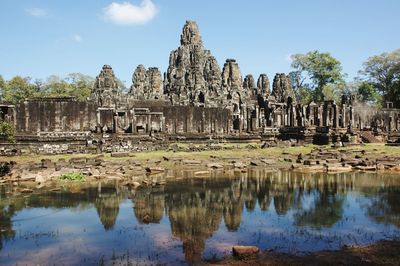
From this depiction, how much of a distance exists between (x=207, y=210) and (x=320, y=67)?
6457 centimetres

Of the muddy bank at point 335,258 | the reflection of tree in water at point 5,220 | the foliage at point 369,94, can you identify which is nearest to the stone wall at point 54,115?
the reflection of tree in water at point 5,220

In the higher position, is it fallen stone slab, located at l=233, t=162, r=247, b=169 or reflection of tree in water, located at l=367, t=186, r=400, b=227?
fallen stone slab, located at l=233, t=162, r=247, b=169

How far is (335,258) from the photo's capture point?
8.27 meters

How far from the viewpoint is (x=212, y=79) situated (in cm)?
5925

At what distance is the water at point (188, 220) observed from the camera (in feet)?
29.9

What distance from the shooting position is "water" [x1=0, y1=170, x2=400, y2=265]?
29.9ft

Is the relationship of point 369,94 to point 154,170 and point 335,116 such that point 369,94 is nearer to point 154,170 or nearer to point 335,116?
point 335,116

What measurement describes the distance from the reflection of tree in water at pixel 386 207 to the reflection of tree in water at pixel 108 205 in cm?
805

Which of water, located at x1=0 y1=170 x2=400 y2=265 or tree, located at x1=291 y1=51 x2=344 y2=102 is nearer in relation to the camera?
water, located at x1=0 y1=170 x2=400 y2=265

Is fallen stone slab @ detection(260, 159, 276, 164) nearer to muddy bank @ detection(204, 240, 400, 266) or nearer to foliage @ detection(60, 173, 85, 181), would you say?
foliage @ detection(60, 173, 85, 181)

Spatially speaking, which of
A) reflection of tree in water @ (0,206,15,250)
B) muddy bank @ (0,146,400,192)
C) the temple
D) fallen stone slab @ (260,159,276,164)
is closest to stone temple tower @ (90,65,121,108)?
the temple

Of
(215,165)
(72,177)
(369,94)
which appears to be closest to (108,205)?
(72,177)

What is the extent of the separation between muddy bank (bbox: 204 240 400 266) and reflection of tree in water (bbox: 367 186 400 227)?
322cm

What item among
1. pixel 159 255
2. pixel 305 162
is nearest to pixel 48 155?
pixel 305 162
